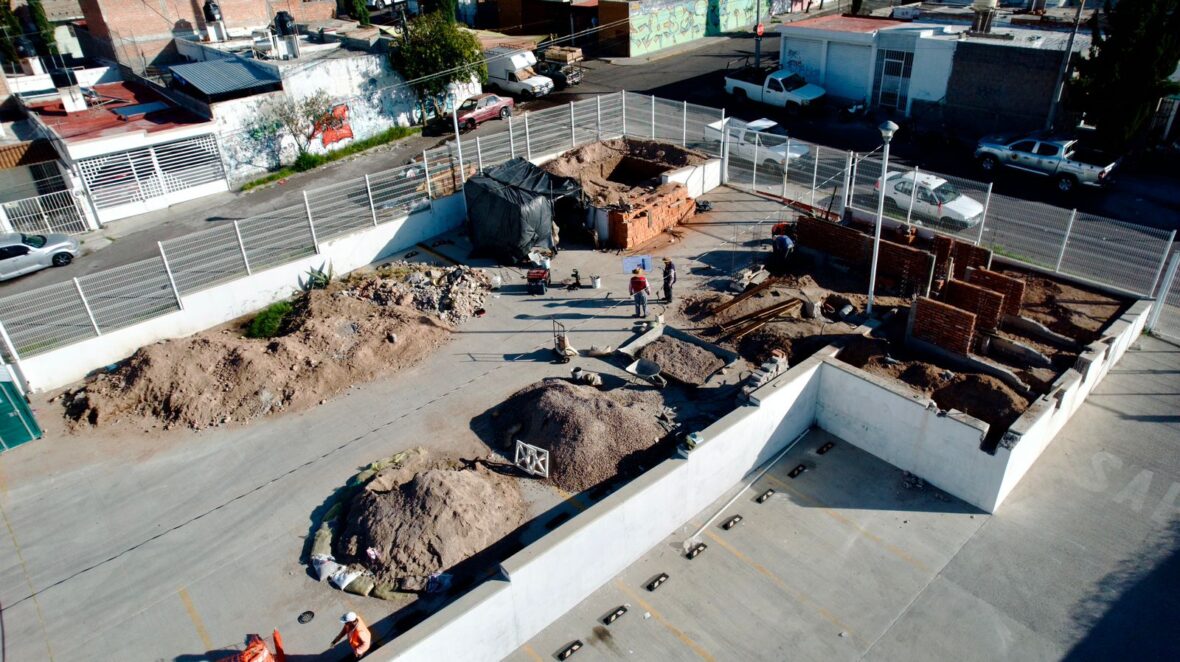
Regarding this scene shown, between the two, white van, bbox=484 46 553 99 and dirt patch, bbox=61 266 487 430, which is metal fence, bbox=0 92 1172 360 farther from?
white van, bbox=484 46 553 99

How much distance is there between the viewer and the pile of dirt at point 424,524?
12.7 meters

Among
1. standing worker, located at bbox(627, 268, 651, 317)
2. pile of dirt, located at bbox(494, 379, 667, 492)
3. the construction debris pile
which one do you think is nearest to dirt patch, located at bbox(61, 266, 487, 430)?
pile of dirt, located at bbox(494, 379, 667, 492)

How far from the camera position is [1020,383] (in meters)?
15.5

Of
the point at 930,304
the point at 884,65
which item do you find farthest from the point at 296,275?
the point at 884,65

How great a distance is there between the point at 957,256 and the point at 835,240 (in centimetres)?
315

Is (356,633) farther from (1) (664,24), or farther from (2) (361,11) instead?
(2) (361,11)

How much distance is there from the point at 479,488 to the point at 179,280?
459 inches

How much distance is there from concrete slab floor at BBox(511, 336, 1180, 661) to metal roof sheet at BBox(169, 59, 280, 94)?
2643cm

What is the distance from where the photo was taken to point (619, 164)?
2870 cm

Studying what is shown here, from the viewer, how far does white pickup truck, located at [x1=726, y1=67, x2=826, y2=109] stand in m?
34.2

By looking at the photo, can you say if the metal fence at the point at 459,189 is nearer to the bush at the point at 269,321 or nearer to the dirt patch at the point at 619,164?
the dirt patch at the point at 619,164

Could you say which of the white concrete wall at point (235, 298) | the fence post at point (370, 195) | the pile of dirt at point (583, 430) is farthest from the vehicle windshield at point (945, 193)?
the fence post at point (370, 195)

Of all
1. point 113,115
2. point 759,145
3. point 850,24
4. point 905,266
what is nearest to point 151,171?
point 113,115

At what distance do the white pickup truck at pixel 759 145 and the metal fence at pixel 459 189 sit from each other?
5 cm
